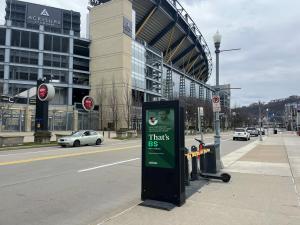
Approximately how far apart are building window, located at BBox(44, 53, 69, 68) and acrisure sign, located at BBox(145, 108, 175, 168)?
221 feet

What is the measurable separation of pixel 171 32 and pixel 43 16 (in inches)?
1295

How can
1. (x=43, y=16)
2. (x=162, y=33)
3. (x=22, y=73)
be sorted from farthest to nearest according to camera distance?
(x=162, y=33) → (x=43, y=16) → (x=22, y=73)

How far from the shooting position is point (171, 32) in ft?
294

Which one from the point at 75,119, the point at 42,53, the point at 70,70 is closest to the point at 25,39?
the point at 42,53

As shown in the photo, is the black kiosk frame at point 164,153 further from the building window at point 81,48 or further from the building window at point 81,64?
the building window at point 81,48

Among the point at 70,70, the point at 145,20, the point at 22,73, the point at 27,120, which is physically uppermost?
the point at 145,20

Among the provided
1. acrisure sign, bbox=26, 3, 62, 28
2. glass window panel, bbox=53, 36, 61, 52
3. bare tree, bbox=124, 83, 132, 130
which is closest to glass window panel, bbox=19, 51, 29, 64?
glass window panel, bbox=53, 36, 61, 52

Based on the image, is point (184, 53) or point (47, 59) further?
point (184, 53)

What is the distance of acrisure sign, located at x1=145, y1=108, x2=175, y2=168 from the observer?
709cm

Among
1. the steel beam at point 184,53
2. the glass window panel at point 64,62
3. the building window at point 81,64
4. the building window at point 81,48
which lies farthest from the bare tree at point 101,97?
the steel beam at point 184,53

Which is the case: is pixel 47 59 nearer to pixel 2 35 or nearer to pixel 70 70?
pixel 70 70

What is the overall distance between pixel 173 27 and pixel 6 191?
8320cm

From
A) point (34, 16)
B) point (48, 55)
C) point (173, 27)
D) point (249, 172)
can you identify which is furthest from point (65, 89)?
point (249, 172)

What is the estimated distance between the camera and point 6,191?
8.86 m
